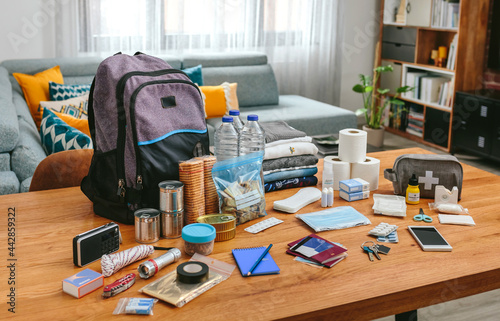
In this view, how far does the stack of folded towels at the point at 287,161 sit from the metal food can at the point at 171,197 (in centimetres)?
40

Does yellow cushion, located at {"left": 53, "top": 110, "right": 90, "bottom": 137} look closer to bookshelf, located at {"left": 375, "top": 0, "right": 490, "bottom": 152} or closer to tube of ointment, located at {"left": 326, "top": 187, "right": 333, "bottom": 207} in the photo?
tube of ointment, located at {"left": 326, "top": 187, "right": 333, "bottom": 207}

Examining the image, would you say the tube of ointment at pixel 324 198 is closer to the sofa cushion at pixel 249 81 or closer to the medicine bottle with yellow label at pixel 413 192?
the medicine bottle with yellow label at pixel 413 192

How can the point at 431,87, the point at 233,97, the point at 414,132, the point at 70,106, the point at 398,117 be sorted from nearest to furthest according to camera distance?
the point at 70,106
the point at 233,97
the point at 431,87
the point at 414,132
the point at 398,117

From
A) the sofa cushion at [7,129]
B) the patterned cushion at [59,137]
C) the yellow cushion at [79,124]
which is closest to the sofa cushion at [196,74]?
the yellow cushion at [79,124]

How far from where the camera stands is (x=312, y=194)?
5.43ft

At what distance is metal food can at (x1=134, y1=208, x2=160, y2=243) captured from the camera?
1327 millimetres

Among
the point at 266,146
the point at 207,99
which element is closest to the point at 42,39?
the point at 207,99

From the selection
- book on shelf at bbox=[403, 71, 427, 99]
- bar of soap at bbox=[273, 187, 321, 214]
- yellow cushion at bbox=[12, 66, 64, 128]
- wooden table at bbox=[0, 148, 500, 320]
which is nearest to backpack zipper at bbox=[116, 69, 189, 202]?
wooden table at bbox=[0, 148, 500, 320]

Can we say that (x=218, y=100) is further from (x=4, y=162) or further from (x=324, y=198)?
(x=324, y=198)

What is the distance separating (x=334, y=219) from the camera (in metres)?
1.49

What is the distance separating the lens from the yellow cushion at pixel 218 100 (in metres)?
4.09

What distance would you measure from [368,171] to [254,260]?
0.64 metres

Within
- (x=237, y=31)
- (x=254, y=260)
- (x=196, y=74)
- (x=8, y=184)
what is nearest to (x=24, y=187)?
(x=8, y=184)

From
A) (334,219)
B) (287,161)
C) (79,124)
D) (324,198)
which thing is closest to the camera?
(334,219)
